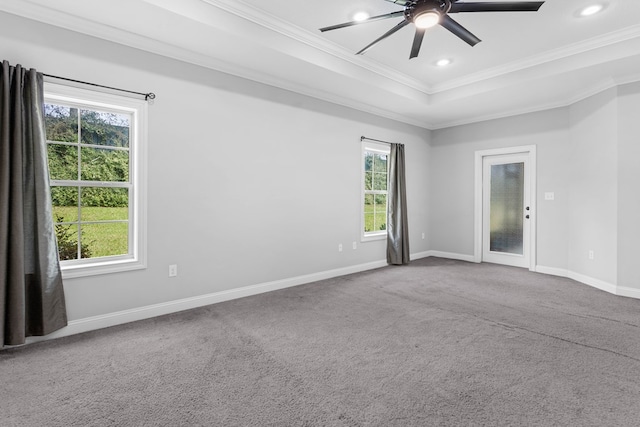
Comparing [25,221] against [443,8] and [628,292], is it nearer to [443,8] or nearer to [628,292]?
[443,8]

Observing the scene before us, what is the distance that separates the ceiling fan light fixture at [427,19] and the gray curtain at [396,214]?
3.23 m

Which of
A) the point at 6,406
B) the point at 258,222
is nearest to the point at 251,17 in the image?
the point at 258,222

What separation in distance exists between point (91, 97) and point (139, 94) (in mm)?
395

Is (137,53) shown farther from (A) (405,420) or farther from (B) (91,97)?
(A) (405,420)

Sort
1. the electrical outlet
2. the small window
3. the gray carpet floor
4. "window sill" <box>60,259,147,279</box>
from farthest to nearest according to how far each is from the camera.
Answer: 1. the small window
2. the electrical outlet
3. "window sill" <box>60,259,147,279</box>
4. the gray carpet floor

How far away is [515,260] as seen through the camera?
5738 millimetres

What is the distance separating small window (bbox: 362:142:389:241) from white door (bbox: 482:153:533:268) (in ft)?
6.21

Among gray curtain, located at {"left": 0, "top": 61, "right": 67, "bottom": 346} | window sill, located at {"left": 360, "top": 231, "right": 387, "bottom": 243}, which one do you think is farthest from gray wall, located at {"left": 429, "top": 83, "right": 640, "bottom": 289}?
gray curtain, located at {"left": 0, "top": 61, "right": 67, "bottom": 346}

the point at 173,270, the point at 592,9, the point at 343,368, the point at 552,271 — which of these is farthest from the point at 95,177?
the point at 552,271

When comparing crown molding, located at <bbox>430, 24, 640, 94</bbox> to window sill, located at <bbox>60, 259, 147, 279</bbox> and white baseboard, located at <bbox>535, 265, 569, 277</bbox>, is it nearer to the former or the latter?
white baseboard, located at <bbox>535, 265, 569, 277</bbox>

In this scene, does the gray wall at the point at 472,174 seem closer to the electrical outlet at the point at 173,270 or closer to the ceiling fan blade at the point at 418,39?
the ceiling fan blade at the point at 418,39

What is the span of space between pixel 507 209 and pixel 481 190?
22.0 inches

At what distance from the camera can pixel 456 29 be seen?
2740 millimetres

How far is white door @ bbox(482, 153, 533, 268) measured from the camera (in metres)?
5.58
